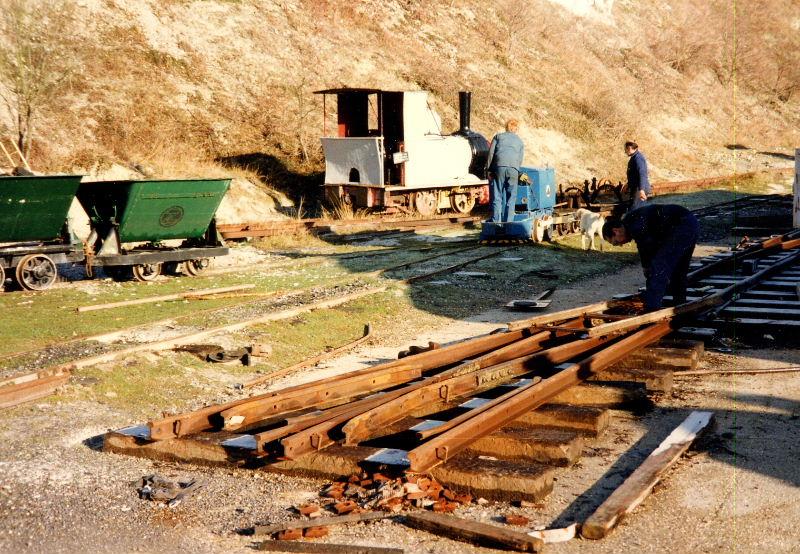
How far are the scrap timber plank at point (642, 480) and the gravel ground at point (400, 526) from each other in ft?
0.23

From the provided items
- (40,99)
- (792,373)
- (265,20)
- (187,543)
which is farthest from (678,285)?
(265,20)

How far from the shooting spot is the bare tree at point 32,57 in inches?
936

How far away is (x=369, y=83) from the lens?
33.3 metres

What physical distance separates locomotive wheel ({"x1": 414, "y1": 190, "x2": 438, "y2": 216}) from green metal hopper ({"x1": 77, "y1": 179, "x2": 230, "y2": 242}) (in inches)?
352

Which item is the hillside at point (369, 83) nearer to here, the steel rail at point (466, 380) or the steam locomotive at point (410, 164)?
the steam locomotive at point (410, 164)

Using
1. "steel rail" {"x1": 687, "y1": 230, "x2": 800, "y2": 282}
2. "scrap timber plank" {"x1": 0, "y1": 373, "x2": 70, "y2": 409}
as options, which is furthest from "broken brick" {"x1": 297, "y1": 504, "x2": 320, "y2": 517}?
"steel rail" {"x1": 687, "y1": 230, "x2": 800, "y2": 282}

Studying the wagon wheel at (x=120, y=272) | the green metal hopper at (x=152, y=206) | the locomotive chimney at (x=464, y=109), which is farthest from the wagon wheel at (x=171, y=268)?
the locomotive chimney at (x=464, y=109)

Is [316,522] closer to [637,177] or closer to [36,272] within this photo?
[36,272]

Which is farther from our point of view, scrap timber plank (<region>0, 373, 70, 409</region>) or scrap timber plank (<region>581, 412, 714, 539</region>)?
scrap timber plank (<region>0, 373, 70, 409</region>)

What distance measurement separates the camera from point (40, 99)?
2488cm

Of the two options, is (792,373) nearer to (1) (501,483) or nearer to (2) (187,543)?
(1) (501,483)

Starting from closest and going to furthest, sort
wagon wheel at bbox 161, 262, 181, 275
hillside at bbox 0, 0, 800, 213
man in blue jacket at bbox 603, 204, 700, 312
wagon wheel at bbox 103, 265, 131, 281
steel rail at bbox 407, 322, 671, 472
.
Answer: steel rail at bbox 407, 322, 671, 472
man in blue jacket at bbox 603, 204, 700, 312
wagon wheel at bbox 103, 265, 131, 281
wagon wheel at bbox 161, 262, 181, 275
hillside at bbox 0, 0, 800, 213

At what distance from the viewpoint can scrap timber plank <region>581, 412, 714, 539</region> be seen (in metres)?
4.58

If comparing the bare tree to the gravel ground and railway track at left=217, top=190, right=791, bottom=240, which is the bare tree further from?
the gravel ground
